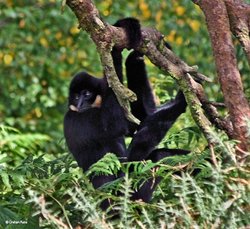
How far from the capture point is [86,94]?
6605mm

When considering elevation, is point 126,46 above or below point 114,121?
above

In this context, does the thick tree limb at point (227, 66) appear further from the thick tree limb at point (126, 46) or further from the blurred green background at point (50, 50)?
the blurred green background at point (50, 50)

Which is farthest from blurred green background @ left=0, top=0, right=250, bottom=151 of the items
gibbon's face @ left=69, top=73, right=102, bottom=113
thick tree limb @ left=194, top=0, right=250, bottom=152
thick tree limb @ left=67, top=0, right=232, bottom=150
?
thick tree limb @ left=194, top=0, right=250, bottom=152

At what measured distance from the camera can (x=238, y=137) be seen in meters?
4.34

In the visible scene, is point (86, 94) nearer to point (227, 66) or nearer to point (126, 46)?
point (126, 46)

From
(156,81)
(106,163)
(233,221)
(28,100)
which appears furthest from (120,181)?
(28,100)

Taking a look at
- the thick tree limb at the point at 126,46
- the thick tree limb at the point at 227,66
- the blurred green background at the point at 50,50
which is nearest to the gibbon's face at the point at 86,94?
the thick tree limb at the point at 126,46

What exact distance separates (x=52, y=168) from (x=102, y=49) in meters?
0.80

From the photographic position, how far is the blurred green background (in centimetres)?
1138

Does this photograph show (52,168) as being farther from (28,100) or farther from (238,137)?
(28,100)

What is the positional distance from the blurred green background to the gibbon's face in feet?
14.4

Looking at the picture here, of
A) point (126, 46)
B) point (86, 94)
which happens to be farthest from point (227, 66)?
point (86, 94)

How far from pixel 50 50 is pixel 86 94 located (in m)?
5.73

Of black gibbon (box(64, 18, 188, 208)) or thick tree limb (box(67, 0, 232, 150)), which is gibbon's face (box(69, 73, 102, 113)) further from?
thick tree limb (box(67, 0, 232, 150))
